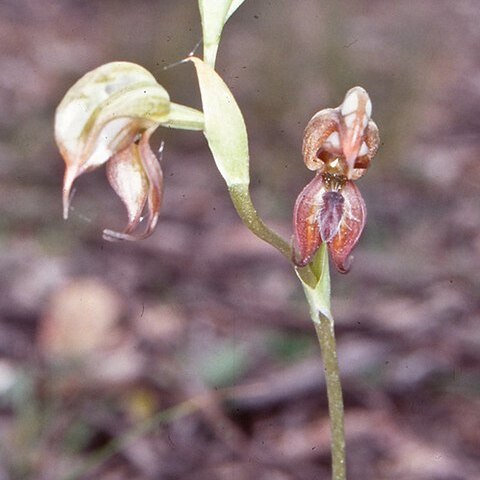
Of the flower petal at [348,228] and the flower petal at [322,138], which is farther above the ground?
the flower petal at [322,138]

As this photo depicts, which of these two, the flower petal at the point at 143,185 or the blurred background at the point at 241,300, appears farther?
the blurred background at the point at 241,300

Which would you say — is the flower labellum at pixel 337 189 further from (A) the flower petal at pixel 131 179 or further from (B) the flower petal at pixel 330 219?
(A) the flower petal at pixel 131 179

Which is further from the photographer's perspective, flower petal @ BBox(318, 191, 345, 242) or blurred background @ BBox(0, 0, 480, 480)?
blurred background @ BBox(0, 0, 480, 480)

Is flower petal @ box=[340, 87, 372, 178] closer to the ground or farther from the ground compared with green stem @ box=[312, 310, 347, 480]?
farther from the ground

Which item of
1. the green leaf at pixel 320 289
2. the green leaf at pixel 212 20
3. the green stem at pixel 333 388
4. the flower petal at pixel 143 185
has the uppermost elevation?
the green leaf at pixel 212 20

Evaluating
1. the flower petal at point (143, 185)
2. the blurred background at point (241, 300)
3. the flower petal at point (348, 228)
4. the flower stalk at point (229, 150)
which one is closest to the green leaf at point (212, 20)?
the flower stalk at point (229, 150)

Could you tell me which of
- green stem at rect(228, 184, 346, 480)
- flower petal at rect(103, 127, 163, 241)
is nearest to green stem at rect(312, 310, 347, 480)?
green stem at rect(228, 184, 346, 480)

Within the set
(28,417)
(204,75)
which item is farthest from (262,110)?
(204,75)

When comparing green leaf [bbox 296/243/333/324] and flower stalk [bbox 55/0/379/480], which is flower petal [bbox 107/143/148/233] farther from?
green leaf [bbox 296/243/333/324]

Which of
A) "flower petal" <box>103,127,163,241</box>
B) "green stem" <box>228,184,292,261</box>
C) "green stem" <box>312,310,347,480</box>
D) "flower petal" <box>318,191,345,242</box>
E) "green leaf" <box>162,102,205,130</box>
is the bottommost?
"green stem" <box>312,310,347,480</box>
